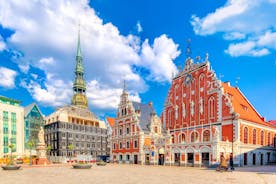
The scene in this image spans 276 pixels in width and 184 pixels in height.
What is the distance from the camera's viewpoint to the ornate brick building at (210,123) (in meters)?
38.3

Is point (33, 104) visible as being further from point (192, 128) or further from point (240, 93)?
point (240, 93)

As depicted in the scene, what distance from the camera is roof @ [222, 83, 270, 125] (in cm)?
4156

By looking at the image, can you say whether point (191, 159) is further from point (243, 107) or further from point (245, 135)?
point (243, 107)

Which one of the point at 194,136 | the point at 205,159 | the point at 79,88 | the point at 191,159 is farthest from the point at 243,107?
the point at 79,88

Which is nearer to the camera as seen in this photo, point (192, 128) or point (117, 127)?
point (192, 128)

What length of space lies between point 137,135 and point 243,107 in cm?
2248

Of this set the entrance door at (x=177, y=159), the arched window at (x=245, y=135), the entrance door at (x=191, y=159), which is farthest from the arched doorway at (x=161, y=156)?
the arched window at (x=245, y=135)

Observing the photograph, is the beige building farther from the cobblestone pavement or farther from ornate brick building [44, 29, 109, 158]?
the cobblestone pavement

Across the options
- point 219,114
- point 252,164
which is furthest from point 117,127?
point 252,164

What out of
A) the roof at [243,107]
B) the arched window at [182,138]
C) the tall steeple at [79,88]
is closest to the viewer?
the roof at [243,107]

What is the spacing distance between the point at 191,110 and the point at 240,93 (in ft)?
41.5

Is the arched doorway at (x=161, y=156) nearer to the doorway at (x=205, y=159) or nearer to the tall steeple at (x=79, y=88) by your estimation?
the doorway at (x=205, y=159)

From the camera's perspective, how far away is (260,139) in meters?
43.8

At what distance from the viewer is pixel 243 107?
44906 millimetres
